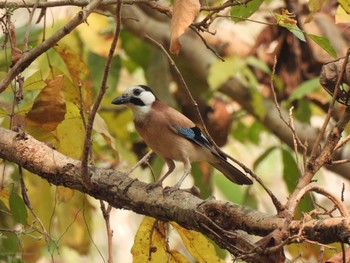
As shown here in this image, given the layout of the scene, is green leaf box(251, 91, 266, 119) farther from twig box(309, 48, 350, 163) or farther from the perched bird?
twig box(309, 48, 350, 163)

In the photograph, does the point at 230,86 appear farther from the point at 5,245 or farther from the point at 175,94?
the point at 5,245

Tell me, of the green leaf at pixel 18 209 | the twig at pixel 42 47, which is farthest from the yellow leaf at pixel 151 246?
the twig at pixel 42 47

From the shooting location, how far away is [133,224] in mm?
7230

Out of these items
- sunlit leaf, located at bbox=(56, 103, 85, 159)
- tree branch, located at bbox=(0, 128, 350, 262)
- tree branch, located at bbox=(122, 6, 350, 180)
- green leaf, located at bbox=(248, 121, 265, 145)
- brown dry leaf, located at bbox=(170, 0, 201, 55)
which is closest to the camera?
tree branch, located at bbox=(0, 128, 350, 262)

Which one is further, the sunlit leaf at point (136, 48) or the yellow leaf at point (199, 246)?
the sunlit leaf at point (136, 48)

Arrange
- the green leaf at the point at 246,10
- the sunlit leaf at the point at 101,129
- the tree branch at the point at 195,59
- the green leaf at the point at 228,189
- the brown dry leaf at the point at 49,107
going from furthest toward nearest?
the tree branch at the point at 195,59, the green leaf at the point at 228,189, the sunlit leaf at the point at 101,129, the green leaf at the point at 246,10, the brown dry leaf at the point at 49,107

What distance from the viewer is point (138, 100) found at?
3922mm

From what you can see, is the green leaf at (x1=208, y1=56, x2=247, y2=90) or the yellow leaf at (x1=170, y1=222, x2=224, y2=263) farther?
the green leaf at (x1=208, y1=56, x2=247, y2=90)

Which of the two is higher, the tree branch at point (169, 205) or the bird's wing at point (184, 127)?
the bird's wing at point (184, 127)

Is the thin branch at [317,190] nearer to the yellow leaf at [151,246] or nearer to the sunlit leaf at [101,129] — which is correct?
the yellow leaf at [151,246]

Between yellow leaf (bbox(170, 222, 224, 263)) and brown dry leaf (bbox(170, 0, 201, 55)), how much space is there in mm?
755

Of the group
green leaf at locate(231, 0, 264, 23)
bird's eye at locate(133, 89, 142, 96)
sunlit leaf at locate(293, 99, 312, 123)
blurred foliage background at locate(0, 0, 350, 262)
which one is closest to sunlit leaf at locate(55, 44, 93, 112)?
blurred foliage background at locate(0, 0, 350, 262)

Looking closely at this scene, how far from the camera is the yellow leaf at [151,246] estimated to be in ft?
A: 9.30

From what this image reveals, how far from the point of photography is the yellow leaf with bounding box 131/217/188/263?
2834mm
